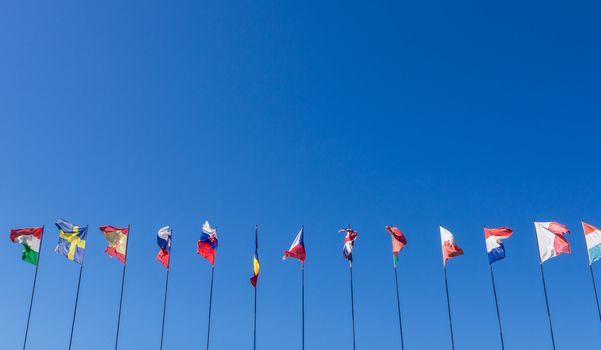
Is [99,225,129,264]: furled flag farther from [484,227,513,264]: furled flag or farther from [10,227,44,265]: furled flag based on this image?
[484,227,513,264]: furled flag

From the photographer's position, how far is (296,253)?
172 ft

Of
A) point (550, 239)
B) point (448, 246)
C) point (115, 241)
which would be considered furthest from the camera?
point (115, 241)

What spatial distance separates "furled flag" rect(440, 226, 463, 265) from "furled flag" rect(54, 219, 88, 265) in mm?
30019

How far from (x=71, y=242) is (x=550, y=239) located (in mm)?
39111

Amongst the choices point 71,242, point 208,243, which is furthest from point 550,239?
point 71,242

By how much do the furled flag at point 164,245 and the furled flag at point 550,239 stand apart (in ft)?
101

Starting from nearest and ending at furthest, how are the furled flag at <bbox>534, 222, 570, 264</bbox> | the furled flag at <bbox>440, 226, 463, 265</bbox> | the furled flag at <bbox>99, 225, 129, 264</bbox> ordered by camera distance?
the furled flag at <bbox>534, 222, 570, 264</bbox>, the furled flag at <bbox>440, 226, 463, 265</bbox>, the furled flag at <bbox>99, 225, 129, 264</bbox>

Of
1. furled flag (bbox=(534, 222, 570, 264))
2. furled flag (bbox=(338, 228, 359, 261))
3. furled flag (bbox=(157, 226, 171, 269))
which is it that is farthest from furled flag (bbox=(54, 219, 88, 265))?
furled flag (bbox=(534, 222, 570, 264))

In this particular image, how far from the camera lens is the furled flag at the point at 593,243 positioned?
5009 cm

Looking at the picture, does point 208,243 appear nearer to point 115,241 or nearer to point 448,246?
point 115,241

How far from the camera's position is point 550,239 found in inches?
1980

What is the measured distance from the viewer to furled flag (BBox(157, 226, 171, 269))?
2130 inches

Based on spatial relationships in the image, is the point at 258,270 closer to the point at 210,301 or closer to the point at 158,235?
the point at 210,301

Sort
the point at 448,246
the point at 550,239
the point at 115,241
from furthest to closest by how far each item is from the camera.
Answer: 1. the point at 115,241
2. the point at 448,246
3. the point at 550,239
